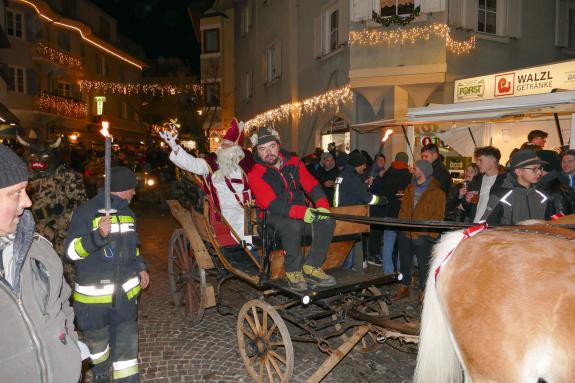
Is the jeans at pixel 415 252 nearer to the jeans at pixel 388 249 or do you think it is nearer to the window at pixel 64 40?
the jeans at pixel 388 249

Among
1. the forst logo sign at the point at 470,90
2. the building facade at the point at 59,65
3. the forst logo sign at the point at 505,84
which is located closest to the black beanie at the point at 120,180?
the forst logo sign at the point at 505,84

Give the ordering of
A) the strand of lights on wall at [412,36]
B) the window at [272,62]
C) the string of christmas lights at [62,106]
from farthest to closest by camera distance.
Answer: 1. the string of christmas lights at [62,106]
2. the window at [272,62]
3. the strand of lights on wall at [412,36]

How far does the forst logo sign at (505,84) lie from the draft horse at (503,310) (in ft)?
26.5

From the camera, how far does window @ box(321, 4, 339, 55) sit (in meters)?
14.0

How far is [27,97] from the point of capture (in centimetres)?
2816

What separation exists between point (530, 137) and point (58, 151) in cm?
658

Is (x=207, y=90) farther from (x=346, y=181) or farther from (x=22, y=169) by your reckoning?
(x=22, y=169)

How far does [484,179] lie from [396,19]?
23.9 feet

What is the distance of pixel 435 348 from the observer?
103 inches

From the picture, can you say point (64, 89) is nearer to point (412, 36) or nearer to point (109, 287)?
point (412, 36)

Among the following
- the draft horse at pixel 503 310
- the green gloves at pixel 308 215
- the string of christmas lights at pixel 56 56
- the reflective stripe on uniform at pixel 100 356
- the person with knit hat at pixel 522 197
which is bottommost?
the reflective stripe on uniform at pixel 100 356

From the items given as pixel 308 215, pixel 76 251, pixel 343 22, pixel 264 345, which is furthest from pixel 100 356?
pixel 343 22

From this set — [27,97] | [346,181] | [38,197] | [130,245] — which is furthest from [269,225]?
[27,97]

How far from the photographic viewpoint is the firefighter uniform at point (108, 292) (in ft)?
10.5
